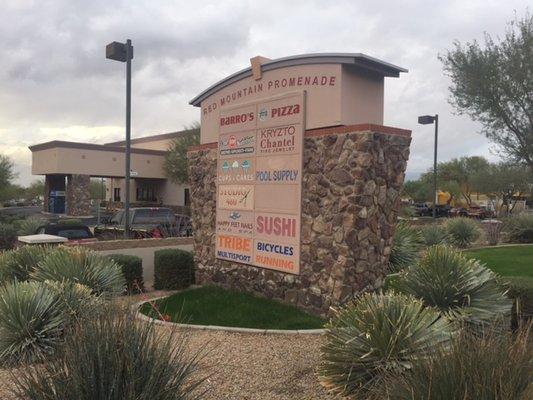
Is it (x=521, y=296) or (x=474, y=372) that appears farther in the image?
(x=521, y=296)

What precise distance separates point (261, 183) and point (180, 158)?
35.4 m

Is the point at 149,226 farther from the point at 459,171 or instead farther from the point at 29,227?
the point at 459,171

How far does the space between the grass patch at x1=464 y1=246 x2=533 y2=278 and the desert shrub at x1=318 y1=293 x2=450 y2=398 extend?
689 cm

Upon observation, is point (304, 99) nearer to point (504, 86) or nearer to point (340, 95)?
point (340, 95)

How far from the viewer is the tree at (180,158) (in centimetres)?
4316

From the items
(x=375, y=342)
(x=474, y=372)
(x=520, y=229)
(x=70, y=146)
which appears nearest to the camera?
(x=474, y=372)

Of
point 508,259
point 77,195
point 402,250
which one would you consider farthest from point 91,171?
point 402,250

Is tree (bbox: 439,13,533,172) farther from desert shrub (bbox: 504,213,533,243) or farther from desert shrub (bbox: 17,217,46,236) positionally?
desert shrub (bbox: 17,217,46,236)

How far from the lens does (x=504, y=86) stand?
20281mm

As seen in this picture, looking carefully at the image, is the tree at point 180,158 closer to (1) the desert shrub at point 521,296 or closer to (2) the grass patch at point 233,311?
(2) the grass patch at point 233,311

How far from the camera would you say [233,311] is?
830 centimetres

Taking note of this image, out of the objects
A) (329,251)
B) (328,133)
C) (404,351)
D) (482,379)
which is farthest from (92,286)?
(482,379)

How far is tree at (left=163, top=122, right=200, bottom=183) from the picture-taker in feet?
142

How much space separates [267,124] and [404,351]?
5.15m
